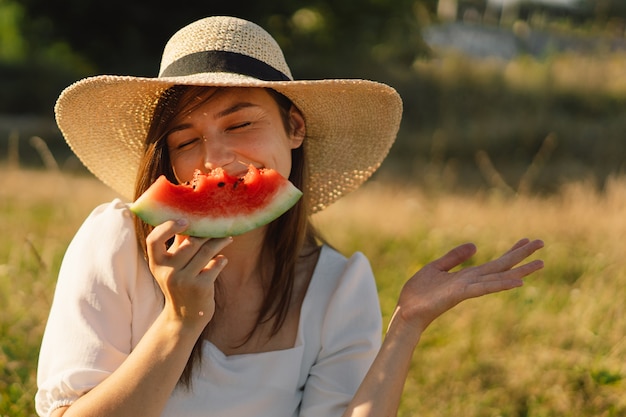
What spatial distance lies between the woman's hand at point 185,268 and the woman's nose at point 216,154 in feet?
0.96

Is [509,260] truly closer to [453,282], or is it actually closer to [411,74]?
[453,282]

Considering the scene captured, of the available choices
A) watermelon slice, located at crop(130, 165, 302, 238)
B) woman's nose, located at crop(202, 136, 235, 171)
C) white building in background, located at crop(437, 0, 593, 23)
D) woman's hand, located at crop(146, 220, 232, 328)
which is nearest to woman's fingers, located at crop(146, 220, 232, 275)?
woman's hand, located at crop(146, 220, 232, 328)

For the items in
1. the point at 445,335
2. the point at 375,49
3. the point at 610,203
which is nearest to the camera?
the point at 445,335

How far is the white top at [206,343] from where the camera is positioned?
7.16 feet

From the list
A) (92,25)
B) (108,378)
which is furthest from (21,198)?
(92,25)

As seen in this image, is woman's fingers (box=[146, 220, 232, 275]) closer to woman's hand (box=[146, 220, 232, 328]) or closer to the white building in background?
woman's hand (box=[146, 220, 232, 328])

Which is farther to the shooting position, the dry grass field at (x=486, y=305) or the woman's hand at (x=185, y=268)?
the dry grass field at (x=486, y=305)

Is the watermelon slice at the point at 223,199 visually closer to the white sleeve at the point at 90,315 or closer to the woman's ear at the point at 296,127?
the white sleeve at the point at 90,315

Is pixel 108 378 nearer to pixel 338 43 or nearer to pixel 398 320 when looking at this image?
pixel 398 320

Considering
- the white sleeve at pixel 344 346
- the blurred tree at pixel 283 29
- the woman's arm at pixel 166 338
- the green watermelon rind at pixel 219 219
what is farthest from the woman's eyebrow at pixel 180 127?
the blurred tree at pixel 283 29

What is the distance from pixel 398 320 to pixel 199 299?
0.62 metres

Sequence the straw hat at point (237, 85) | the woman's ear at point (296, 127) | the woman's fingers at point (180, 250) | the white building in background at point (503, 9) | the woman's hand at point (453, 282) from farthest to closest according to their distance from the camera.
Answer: the white building in background at point (503, 9) → the woman's ear at point (296, 127) → the straw hat at point (237, 85) → the woman's hand at point (453, 282) → the woman's fingers at point (180, 250)

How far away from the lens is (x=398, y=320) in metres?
2.24

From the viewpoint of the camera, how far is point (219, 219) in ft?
6.78
